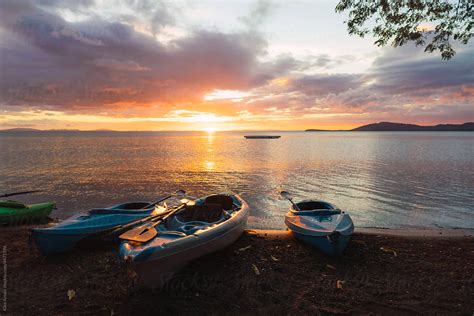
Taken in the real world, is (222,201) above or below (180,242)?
below

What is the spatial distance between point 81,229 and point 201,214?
3824 mm

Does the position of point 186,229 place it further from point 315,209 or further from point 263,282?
point 315,209

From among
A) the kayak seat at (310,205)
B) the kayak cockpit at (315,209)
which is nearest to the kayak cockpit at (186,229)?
the kayak cockpit at (315,209)

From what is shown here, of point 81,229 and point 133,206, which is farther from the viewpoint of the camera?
point 133,206

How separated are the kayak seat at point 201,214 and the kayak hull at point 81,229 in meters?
1.97

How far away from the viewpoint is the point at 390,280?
24.1ft

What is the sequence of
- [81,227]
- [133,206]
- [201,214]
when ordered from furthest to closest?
[133,206] → [201,214] → [81,227]

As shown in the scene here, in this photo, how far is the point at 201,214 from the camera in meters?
10.2

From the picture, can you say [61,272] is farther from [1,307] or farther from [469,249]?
[469,249]

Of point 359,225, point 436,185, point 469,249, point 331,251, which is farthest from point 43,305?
point 436,185

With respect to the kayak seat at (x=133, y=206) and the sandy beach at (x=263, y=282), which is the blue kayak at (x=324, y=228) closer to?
the sandy beach at (x=263, y=282)

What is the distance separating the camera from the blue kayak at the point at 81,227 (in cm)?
873

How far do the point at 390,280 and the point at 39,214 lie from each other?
1493 centimetres

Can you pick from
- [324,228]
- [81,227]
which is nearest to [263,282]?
[324,228]
